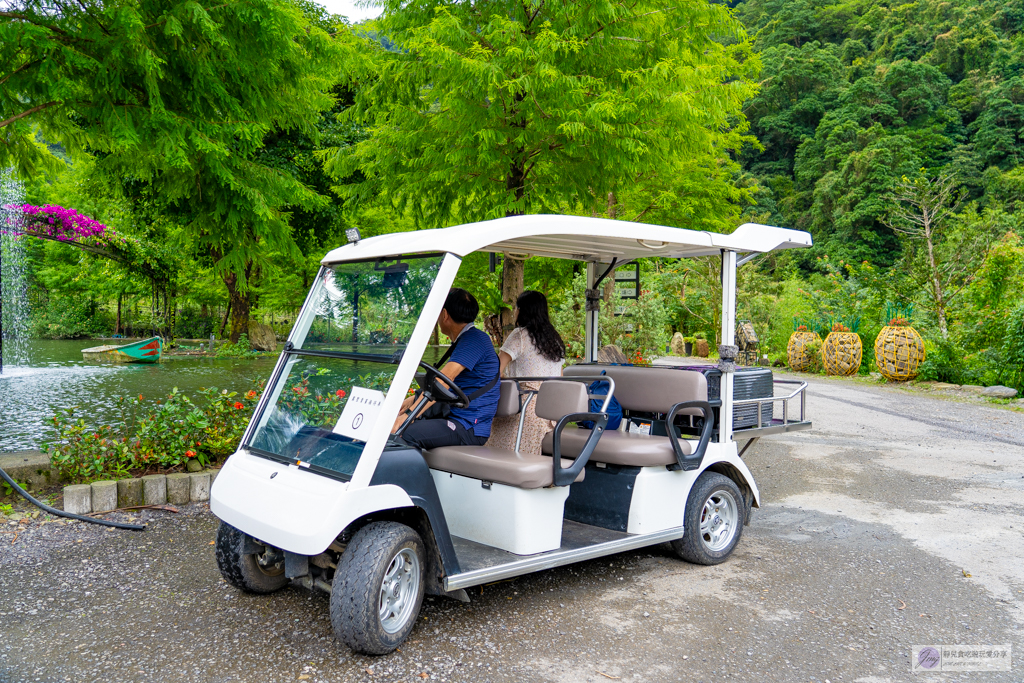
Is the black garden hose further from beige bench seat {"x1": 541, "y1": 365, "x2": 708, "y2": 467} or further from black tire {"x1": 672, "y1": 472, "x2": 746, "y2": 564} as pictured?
black tire {"x1": 672, "y1": 472, "x2": 746, "y2": 564}

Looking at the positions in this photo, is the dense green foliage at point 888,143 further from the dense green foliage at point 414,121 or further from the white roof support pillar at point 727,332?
the white roof support pillar at point 727,332

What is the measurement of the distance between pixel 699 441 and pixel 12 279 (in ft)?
94.6

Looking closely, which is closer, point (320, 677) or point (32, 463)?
point (320, 677)

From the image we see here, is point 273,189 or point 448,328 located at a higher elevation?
point 273,189

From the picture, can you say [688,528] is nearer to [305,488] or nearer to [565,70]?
[305,488]

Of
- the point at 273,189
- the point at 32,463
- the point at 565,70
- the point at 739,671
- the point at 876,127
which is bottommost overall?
the point at 739,671

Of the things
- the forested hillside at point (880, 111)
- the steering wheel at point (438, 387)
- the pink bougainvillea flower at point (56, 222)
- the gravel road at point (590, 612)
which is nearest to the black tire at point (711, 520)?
the gravel road at point (590, 612)

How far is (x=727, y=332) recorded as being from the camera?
4828 millimetres

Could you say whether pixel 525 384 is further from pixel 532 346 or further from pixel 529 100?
pixel 529 100

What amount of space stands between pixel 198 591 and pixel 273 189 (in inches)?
144

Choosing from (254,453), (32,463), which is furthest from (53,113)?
(254,453)

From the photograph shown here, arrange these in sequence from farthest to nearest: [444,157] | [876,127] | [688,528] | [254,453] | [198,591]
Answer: [876,127]
[444,157]
[688,528]
[198,591]
[254,453]

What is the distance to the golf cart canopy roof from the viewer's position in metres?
3.67

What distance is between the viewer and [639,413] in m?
5.40
